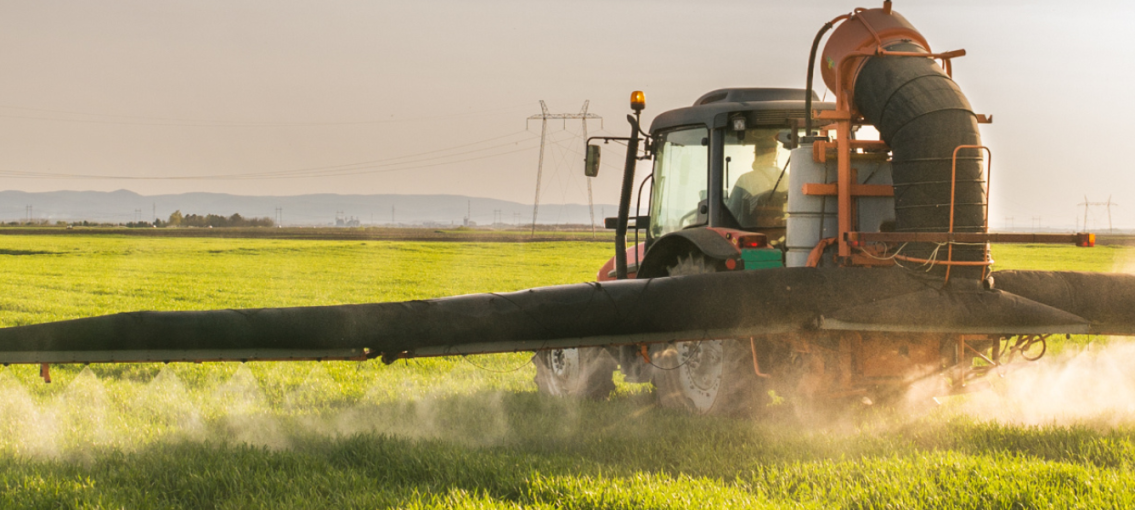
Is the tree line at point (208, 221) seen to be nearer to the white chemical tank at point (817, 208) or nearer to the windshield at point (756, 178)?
the windshield at point (756, 178)

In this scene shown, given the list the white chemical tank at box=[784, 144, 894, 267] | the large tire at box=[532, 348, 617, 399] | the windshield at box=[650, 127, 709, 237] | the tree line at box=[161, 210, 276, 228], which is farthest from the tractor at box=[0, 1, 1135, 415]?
the tree line at box=[161, 210, 276, 228]

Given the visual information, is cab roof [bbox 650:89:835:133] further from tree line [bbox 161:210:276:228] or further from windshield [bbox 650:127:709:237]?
tree line [bbox 161:210:276:228]

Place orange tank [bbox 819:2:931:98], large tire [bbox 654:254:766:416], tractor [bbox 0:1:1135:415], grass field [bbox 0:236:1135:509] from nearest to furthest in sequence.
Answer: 1. grass field [bbox 0:236:1135:509]
2. tractor [bbox 0:1:1135:415]
3. orange tank [bbox 819:2:931:98]
4. large tire [bbox 654:254:766:416]

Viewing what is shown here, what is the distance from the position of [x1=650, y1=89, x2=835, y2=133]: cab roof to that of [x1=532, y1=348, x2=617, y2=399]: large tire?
2.35 metres

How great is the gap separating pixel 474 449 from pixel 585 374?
2722 millimetres

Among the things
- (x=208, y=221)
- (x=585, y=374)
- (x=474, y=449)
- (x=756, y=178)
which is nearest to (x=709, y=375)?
(x=756, y=178)

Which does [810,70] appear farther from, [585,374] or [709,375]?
[585,374]

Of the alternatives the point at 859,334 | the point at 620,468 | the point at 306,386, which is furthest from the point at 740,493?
the point at 306,386

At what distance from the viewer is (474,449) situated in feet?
20.4

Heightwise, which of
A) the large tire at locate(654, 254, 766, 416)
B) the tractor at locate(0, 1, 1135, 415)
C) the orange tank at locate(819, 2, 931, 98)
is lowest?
the large tire at locate(654, 254, 766, 416)

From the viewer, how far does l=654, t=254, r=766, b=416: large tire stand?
6.68 meters

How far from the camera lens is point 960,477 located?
5.24 meters

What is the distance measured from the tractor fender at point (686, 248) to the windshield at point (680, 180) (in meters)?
0.40

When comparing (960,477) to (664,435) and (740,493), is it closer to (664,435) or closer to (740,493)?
(740,493)
